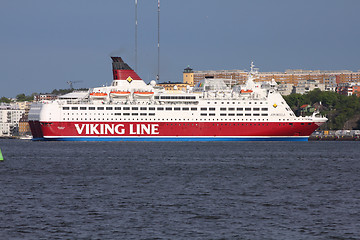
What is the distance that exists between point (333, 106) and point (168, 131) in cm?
7901

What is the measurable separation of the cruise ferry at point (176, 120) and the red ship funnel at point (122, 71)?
6720 millimetres

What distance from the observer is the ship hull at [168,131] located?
81.4 meters

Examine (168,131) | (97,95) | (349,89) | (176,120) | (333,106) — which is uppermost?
(97,95)

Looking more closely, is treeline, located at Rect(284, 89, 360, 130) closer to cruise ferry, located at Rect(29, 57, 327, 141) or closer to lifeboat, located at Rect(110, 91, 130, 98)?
cruise ferry, located at Rect(29, 57, 327, 141)

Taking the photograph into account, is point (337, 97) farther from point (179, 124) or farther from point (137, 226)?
point (137, 226)

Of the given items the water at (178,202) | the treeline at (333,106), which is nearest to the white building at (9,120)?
the treeline at (333,106)

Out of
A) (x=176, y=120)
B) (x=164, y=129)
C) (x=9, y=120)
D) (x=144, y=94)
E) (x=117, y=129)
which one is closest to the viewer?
(x=117, y=129)

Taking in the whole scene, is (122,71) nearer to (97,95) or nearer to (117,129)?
(97,95)

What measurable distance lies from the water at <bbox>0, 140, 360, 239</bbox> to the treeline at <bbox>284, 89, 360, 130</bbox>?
10050 centimetres

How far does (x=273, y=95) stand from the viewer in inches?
3310

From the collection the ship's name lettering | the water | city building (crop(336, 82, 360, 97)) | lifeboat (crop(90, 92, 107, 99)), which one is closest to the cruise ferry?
the ship's name lettering

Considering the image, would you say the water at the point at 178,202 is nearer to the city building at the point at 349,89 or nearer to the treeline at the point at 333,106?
the treeline at the point at 333,106

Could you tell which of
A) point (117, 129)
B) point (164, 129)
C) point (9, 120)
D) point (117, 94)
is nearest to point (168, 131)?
point (164, 129)

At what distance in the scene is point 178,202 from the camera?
26.2 m
